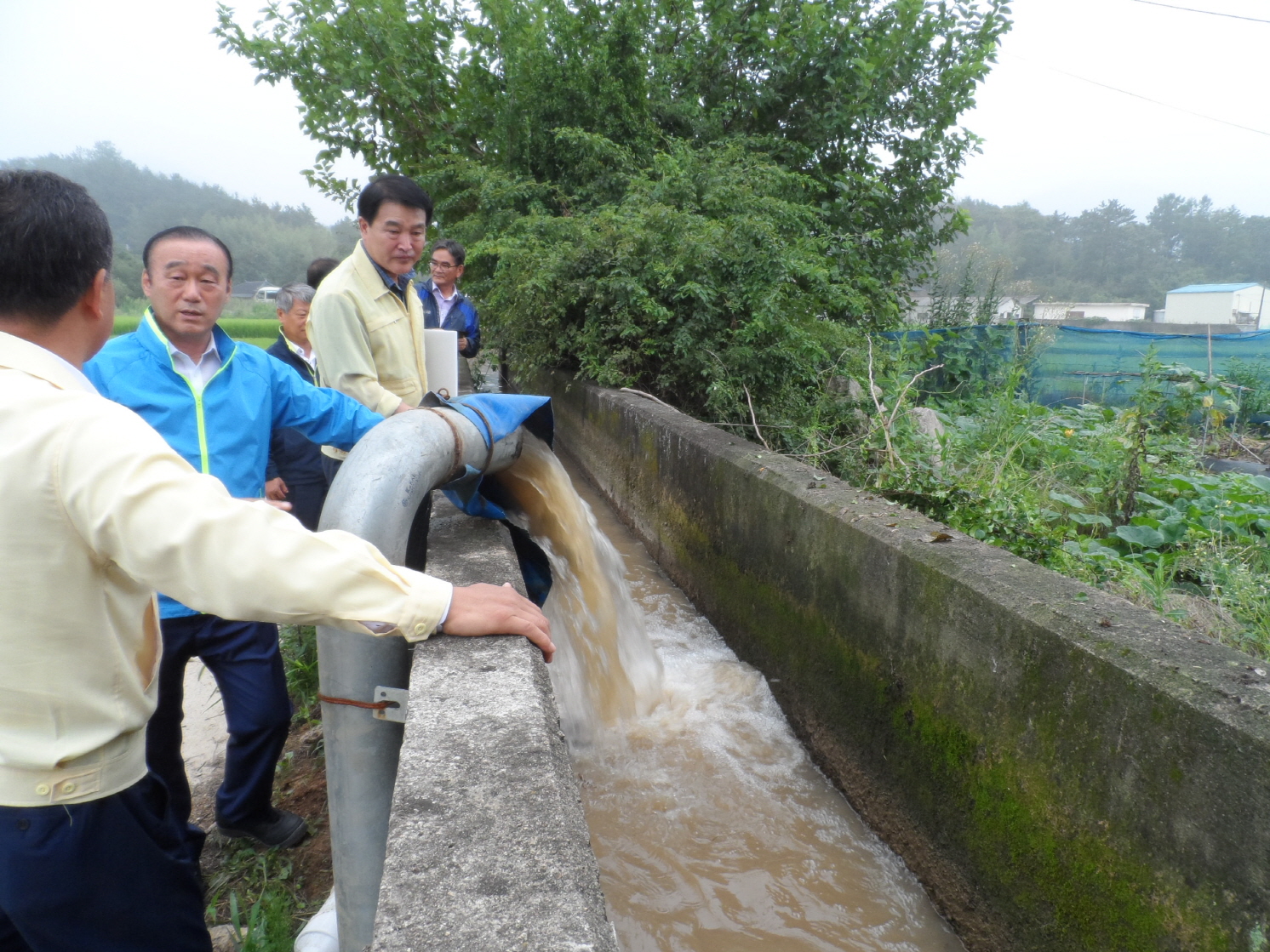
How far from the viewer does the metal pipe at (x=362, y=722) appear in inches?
72.0

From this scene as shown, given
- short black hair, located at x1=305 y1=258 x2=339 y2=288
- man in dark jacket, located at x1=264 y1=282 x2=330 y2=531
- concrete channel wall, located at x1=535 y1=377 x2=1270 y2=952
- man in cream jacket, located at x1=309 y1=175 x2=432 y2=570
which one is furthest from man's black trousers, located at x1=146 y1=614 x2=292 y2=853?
short black hair, located at x1=305 y1=258 x2=339 y2=288

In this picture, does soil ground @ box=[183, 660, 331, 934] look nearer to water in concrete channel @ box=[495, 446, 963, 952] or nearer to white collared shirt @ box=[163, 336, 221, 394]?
water in concrete channel @ box=[495, 446, 963, 952]

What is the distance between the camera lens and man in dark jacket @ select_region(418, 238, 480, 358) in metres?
6.07

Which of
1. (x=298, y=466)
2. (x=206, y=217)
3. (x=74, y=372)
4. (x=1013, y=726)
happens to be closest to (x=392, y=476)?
(x=74, y=372)

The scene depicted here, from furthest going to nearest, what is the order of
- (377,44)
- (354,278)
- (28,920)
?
1. (377,44)
2. (354,278)
3. (28,920)

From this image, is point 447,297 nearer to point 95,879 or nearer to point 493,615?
point 493,615

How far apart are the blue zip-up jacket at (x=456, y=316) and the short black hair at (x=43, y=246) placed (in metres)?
4.81

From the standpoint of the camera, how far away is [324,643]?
6.09 ft

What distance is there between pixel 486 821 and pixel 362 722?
589mm

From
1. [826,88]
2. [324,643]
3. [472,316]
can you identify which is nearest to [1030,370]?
[826,88]

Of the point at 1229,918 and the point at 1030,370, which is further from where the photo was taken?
the point at 1030,370

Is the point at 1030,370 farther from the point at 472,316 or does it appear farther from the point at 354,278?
the point at 354,278

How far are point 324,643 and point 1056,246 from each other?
8382 cm

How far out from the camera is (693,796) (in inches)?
123
